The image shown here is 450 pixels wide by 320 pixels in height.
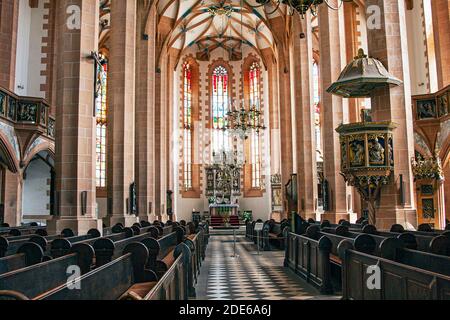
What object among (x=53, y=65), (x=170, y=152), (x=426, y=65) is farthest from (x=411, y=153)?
(x=170, y=152)

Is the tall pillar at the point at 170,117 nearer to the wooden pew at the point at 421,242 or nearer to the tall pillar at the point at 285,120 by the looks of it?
the tall pillar at the point at 285,120

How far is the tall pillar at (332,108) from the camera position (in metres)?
15.7

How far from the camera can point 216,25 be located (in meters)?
34.7

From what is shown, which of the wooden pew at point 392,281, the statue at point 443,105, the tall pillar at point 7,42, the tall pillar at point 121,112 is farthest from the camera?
the tall pillar at point 7,42

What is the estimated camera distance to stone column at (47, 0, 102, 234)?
1114 centimetres

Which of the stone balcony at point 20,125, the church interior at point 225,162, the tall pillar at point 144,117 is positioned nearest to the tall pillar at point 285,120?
the church interior at point 225,162

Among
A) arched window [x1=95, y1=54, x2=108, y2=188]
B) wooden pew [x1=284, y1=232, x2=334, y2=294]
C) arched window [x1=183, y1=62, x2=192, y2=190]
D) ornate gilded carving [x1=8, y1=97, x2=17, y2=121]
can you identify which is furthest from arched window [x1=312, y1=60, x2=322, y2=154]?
ornate gilded carving [x1=8, y1=97, x2=17, y2=121]

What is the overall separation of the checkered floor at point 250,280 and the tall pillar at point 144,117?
6868mm

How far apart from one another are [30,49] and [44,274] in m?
17.0

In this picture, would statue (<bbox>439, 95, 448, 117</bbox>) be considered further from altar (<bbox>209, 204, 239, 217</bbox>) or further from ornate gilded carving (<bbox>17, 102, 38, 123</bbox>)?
altar (<bbox>209, 204, 239, 217</bbox>)

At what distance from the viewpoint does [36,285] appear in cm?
500

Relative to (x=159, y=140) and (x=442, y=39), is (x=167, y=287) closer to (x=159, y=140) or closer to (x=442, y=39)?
(x=442, y=39)
